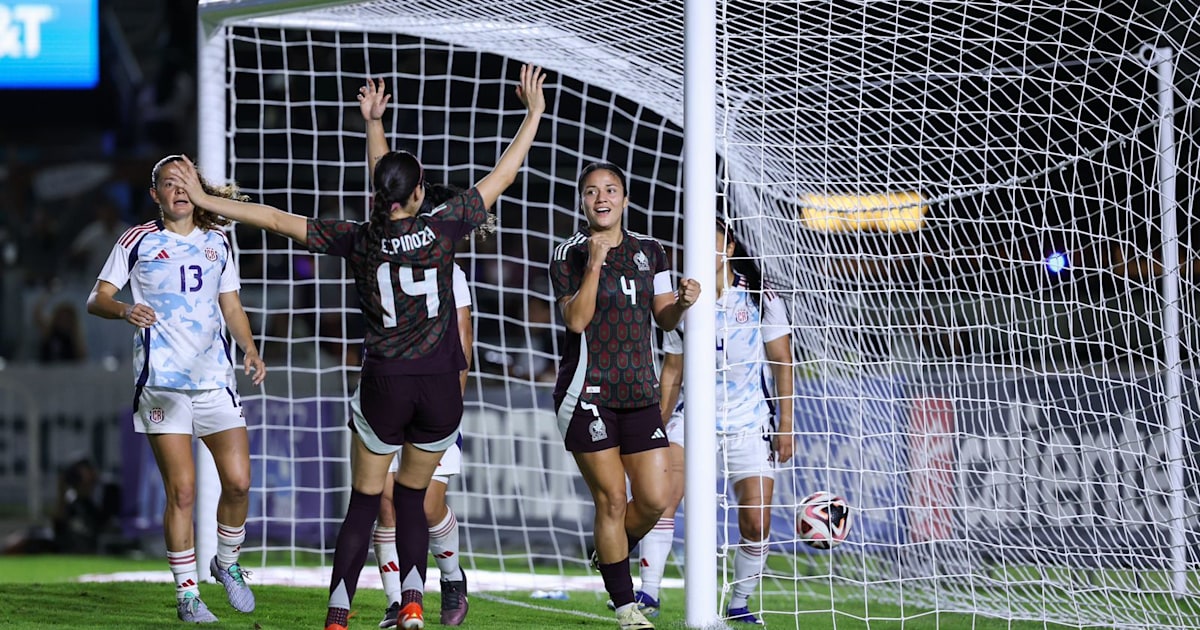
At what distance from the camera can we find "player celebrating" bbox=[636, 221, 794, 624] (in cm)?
589

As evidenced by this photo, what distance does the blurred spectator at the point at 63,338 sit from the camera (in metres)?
12.9

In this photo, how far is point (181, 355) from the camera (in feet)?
17.2

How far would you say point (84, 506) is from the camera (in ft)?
33.0

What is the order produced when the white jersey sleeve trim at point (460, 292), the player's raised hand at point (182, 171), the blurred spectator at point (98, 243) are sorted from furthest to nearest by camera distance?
the blurred spectator at point (98, 243) → the white jersey sleeve trim at point (460, 292) → the player's raised hand at point (182, 171)

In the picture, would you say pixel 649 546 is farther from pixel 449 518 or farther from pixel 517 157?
pixel 517 157

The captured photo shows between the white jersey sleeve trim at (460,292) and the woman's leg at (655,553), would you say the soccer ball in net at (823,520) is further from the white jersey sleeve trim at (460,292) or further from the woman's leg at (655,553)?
the white jersey sleeve trim at (460,292)

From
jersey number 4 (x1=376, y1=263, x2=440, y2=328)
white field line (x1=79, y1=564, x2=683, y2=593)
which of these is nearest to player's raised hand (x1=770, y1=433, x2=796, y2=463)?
white field line (x1=79, y1=564, x2=683, y2=593)

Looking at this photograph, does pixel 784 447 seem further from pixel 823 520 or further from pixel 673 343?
pixel 673 343

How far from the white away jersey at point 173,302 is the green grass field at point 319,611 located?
3.35 ft

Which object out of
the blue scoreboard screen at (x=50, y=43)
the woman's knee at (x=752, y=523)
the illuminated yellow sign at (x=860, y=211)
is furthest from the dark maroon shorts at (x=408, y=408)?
the blue scoreboard screen at (x=50, y=43)

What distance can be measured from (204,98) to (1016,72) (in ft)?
14.2

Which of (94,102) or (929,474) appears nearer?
(929,474)

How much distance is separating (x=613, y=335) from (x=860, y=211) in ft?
7.50

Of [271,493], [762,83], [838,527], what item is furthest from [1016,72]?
[271,493]
